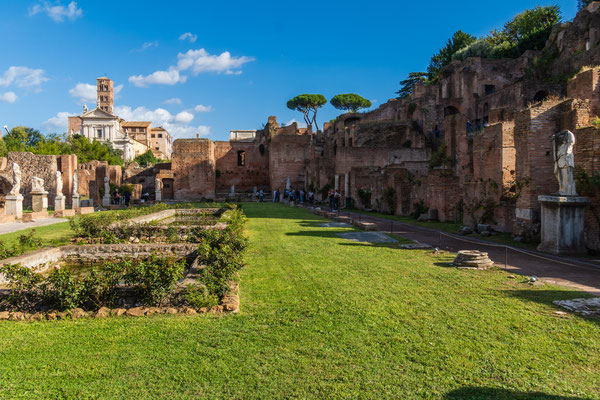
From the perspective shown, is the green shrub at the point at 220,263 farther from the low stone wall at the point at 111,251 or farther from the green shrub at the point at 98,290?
the green shrub at the point at 98,290

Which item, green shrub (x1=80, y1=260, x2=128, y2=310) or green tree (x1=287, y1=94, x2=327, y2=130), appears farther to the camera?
green tree (x1=287, y1=94, x2=327, y2=130)

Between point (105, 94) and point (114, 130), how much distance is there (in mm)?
19991

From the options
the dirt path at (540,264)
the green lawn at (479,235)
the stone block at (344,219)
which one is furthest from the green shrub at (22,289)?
the stone block at (344,219)

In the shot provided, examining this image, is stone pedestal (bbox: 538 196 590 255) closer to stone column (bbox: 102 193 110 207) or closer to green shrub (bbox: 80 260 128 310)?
green shrub (bbox: 80 260 128 310)

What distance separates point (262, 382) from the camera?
10.1 ft

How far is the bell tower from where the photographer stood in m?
97.4

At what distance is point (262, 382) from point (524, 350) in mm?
2437

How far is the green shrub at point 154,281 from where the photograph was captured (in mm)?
5000

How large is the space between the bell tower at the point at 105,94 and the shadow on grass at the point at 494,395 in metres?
108

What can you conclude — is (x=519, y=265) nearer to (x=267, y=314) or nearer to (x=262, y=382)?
(x=267, y=314)

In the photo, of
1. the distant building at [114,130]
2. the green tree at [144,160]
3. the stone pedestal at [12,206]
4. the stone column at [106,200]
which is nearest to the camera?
the stone pedestal at [12,206]

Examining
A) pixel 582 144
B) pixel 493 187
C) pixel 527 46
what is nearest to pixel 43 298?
pixel 582 144

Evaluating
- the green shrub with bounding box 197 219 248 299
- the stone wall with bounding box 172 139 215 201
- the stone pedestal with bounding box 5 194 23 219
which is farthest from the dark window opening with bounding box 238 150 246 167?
the green shrub with bounding box 197 219 248 299

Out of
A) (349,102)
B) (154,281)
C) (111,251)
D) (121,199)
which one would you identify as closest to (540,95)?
(111,251)
